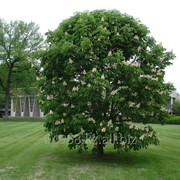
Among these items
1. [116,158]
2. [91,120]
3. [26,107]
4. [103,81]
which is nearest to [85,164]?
[91,120]

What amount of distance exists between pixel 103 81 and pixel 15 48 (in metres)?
41.8

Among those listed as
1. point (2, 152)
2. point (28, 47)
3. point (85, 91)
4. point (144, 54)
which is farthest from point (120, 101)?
point (28, 47)

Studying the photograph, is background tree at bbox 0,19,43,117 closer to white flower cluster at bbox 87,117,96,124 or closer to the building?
the building

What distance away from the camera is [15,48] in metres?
49.8

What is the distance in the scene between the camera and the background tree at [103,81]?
10.4 m

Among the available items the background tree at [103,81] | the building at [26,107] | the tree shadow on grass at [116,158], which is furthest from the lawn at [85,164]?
the building at [26,107]

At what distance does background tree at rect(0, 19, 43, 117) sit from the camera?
1945 inches

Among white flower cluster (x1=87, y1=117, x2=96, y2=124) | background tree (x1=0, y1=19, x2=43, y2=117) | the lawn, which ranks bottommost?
the lawn

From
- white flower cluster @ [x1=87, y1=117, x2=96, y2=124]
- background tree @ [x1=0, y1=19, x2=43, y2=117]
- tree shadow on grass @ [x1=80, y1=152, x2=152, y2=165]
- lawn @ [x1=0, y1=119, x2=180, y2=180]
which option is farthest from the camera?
background tree @ [x1=0, y1=19, x2=43, y2=117]

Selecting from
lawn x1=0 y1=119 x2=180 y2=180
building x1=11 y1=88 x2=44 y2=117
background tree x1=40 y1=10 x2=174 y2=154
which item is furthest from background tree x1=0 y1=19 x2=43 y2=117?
background tree x1=40 y1=10 x2=174 y2=154

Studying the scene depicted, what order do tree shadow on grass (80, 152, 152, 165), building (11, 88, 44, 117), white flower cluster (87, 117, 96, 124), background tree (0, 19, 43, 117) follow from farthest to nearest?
building (11, 88, 44, 117), background tree (0, 19, 43, 117), tree shadow on grass (80, 152, 152, 165), white flower cluster (87, 117, 96, 124)

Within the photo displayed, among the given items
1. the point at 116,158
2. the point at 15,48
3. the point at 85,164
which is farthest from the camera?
the point at 15,48

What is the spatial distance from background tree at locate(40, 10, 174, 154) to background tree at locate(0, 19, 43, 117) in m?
38.4

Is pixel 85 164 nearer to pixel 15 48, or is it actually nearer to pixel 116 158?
pixel 116 158
